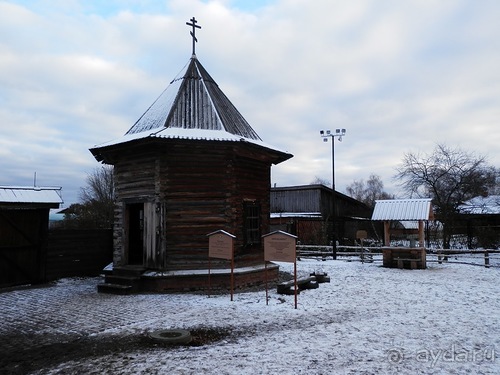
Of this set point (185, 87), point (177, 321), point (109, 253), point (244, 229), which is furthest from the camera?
point (109, 253)

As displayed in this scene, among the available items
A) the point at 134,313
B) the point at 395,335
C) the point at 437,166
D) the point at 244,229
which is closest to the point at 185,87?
the point at 244,229

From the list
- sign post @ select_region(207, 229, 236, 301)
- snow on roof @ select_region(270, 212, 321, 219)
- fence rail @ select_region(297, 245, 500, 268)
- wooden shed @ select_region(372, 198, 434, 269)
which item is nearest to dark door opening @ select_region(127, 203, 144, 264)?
sign post @ select_region(207, 229, 236, 301)

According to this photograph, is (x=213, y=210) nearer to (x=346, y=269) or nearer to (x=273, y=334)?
(x=273, y=334)

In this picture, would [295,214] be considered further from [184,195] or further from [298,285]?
[184,195]

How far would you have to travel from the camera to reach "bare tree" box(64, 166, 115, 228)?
116ft

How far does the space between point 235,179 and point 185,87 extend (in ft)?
14.9

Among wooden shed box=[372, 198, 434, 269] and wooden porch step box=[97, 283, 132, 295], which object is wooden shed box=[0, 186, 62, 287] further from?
wooden shed box=[372, 198, 434, 269]

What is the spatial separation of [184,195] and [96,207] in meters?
31.1

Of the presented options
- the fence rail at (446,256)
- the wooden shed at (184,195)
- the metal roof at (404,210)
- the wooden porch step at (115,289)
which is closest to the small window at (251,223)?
the wooden shed at (184,195)

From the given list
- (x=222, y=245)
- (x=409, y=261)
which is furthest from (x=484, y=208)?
A: (x=222, y=245)

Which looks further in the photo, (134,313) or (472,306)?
(472,306)

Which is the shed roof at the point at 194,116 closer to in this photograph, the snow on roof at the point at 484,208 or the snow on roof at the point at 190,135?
the snow on roof at the point at 190,135

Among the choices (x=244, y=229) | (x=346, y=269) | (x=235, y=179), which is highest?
(x=235, y=179)

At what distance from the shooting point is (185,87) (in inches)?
569
